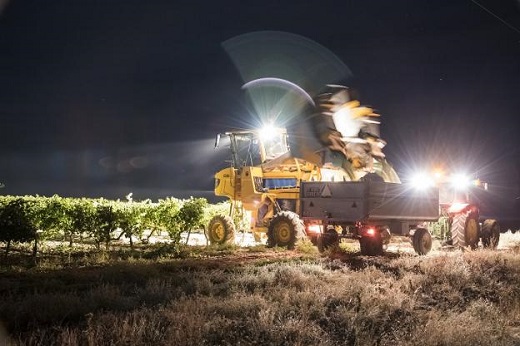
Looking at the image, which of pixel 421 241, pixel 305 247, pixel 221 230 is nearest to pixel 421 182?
pixel 421 241

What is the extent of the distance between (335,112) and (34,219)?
1170 centimetres

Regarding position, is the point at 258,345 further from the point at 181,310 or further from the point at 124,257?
the point at 124,257

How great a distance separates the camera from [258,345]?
19.3 feet

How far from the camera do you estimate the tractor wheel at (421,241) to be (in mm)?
17281

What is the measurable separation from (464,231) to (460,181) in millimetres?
2110

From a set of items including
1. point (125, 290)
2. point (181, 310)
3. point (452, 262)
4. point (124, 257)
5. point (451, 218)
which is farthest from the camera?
point (451, 218)

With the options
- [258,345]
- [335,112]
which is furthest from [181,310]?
[335,112]

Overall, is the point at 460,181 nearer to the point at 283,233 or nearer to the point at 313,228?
the point at 313,228

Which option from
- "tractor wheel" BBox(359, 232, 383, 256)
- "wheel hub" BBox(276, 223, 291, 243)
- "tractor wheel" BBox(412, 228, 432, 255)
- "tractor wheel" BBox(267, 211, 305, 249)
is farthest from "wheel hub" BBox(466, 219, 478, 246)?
"wheel hub" BBox(276, 223, 291, 243)

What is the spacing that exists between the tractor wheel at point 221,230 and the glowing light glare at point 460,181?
29.8ft

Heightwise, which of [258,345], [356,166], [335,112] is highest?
[335,112]

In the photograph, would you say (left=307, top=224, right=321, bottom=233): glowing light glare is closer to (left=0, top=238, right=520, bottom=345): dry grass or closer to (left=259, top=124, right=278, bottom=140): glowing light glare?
(left=259, top=124, right=278, bottom=140): glowing light glare

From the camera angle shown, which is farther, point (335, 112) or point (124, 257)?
point (335, 112)

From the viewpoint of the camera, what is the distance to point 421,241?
17.4 metres
